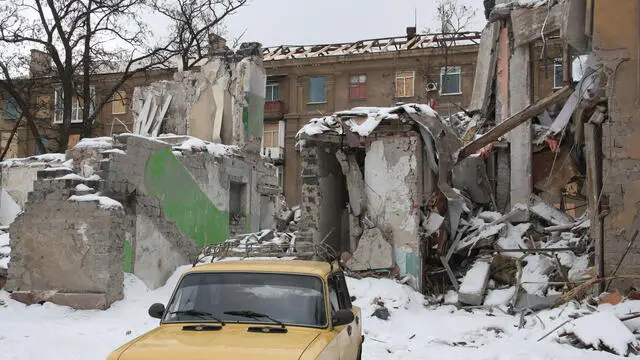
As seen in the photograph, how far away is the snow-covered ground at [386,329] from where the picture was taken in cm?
805

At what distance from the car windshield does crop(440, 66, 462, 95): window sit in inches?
1220

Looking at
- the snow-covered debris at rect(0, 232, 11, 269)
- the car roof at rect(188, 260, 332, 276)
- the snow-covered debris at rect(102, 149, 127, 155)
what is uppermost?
the snow-covered debris at rect(102, 149, 127, 155)

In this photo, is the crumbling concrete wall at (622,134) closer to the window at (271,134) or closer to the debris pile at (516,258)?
the debris pile at (516,258)

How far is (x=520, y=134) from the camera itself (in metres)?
16.1

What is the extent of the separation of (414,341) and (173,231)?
625 centimetres

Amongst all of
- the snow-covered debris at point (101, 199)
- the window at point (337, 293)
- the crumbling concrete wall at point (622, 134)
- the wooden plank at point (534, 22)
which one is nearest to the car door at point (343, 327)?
the window at point (337, 293)

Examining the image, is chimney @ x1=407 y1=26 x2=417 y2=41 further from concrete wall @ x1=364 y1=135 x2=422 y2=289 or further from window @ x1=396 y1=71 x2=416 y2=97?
concrete wall @ x1=364 y1=135 x2=422 y2=289

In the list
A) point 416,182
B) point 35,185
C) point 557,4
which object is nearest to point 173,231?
point 35,185

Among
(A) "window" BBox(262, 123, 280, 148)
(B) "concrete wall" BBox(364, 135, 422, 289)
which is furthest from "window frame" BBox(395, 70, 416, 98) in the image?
(B) "concrete wall" BBox(364, 135, 422, 289)

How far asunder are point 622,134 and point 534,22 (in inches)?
296

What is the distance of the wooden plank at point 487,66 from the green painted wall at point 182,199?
26.8ft

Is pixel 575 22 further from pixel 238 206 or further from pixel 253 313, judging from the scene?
pixel 238 206

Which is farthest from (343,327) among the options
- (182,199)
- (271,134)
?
(271,134)

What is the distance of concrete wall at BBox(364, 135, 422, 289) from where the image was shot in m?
12.1
